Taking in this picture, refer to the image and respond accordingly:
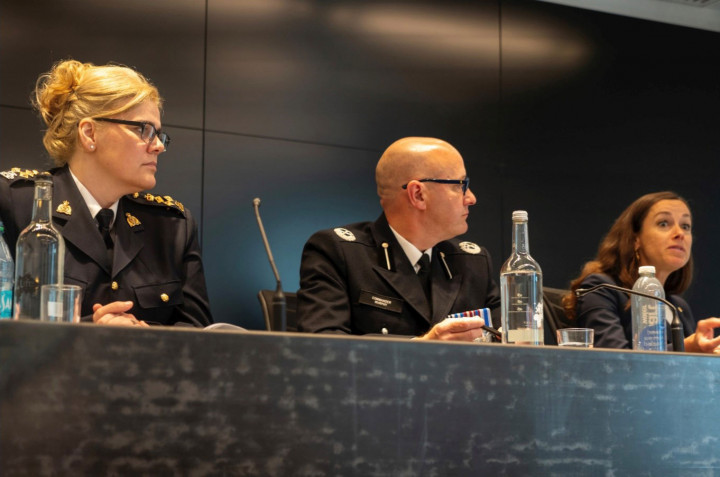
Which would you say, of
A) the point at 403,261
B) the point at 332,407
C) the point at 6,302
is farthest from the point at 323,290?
the point at 332,407

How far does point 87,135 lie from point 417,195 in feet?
3.03

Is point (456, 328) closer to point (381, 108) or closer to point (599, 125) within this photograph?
point (381, 108)

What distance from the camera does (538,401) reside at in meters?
1.11

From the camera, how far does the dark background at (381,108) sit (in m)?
3.61

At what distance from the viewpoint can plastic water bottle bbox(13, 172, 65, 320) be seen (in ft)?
4.57

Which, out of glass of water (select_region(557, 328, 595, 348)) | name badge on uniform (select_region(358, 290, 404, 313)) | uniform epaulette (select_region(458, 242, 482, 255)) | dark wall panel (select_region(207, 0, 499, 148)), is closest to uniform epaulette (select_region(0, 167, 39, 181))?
name badge on uniform (select_region(358, 290, 404, 313))

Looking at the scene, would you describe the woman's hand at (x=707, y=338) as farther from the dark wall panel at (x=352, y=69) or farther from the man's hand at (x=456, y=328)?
the dark wall panel at (x=352, y=69)

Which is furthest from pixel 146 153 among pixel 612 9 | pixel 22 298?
pixel 612 9

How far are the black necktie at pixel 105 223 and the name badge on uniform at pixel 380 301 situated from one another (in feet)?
2.17

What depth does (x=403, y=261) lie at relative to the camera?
2529 mm

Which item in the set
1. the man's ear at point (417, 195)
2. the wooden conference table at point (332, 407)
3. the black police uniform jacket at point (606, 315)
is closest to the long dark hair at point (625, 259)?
the black police uniform jacket at point (606, 315)

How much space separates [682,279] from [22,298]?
227 cm

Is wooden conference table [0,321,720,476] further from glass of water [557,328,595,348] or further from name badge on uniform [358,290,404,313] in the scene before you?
name badge on uniform [358,290,404,313]

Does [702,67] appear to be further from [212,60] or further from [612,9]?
[212,60]
